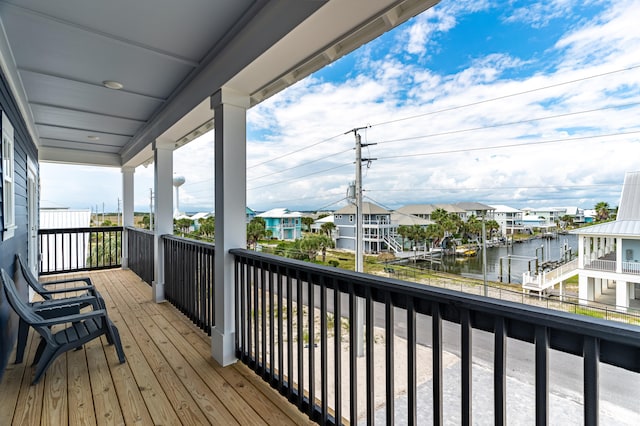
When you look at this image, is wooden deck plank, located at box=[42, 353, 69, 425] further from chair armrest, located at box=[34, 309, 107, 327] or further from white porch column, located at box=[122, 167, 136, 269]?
white porch column, located at box=[122, 167, 136, 269]

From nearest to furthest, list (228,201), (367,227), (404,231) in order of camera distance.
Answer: (404,231) → (367,227) → (228,201)

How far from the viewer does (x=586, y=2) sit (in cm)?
92

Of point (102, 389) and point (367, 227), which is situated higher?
point (367, 227)

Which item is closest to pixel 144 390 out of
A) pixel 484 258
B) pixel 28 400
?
pixel 28 400

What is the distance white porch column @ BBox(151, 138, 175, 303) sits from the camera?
4.37 m

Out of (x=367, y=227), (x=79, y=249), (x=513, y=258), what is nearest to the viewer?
(x=513, y=258)

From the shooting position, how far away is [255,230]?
2.65m

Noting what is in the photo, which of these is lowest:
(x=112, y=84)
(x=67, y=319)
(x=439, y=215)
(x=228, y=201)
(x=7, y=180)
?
(x=67, y=319)

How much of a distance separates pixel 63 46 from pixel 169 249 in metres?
2.50

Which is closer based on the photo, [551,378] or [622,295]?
[622,295]

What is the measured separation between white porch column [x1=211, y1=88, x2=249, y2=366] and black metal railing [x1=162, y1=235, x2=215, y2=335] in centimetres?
44

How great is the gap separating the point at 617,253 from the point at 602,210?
0.12m

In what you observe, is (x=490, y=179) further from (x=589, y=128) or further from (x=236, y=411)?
(x=236, y=411)

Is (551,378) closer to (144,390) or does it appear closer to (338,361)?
(338,361)
